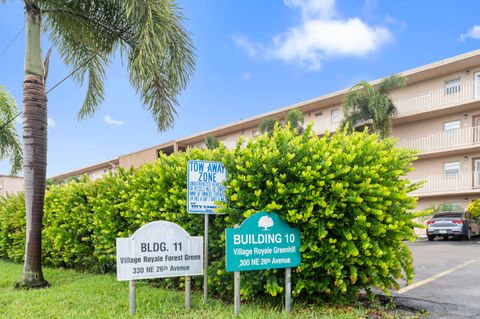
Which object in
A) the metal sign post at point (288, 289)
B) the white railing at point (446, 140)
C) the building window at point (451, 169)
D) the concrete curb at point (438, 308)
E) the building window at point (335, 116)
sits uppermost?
the building window at point (335, 116)

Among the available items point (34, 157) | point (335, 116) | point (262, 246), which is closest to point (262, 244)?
point (262, 246)

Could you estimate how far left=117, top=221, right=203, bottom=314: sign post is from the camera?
5.43 meters

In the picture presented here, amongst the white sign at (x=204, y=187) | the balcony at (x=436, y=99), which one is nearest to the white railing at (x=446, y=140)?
the balcony at (x=436, y=99)

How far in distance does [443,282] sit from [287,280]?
4515mm

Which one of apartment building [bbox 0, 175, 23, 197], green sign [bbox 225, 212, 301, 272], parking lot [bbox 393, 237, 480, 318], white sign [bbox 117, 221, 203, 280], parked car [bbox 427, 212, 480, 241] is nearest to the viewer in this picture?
green sign [bbox 225, 212, 301, 272]

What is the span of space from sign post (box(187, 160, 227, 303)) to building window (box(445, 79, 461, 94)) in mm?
21944

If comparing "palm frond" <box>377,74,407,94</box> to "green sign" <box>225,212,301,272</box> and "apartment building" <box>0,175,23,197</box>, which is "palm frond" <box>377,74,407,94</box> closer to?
"green sign" <box>225,212,301,272</box>

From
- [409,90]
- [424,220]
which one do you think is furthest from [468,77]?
[424,220]

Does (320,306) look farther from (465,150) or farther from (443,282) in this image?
(465,150)

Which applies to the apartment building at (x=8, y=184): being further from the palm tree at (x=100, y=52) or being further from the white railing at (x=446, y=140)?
the palm tree at (x=100, y=52)

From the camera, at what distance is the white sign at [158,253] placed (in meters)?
5.43

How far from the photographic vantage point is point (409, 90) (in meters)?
26.2

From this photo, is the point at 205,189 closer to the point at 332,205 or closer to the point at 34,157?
the point at 332,205

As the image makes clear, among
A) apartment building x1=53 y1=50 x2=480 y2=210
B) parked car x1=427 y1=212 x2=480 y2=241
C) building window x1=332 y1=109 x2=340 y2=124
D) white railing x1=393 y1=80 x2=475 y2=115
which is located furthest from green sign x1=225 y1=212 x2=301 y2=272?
building window x1=332 y1=109 x2=340 y2=124
